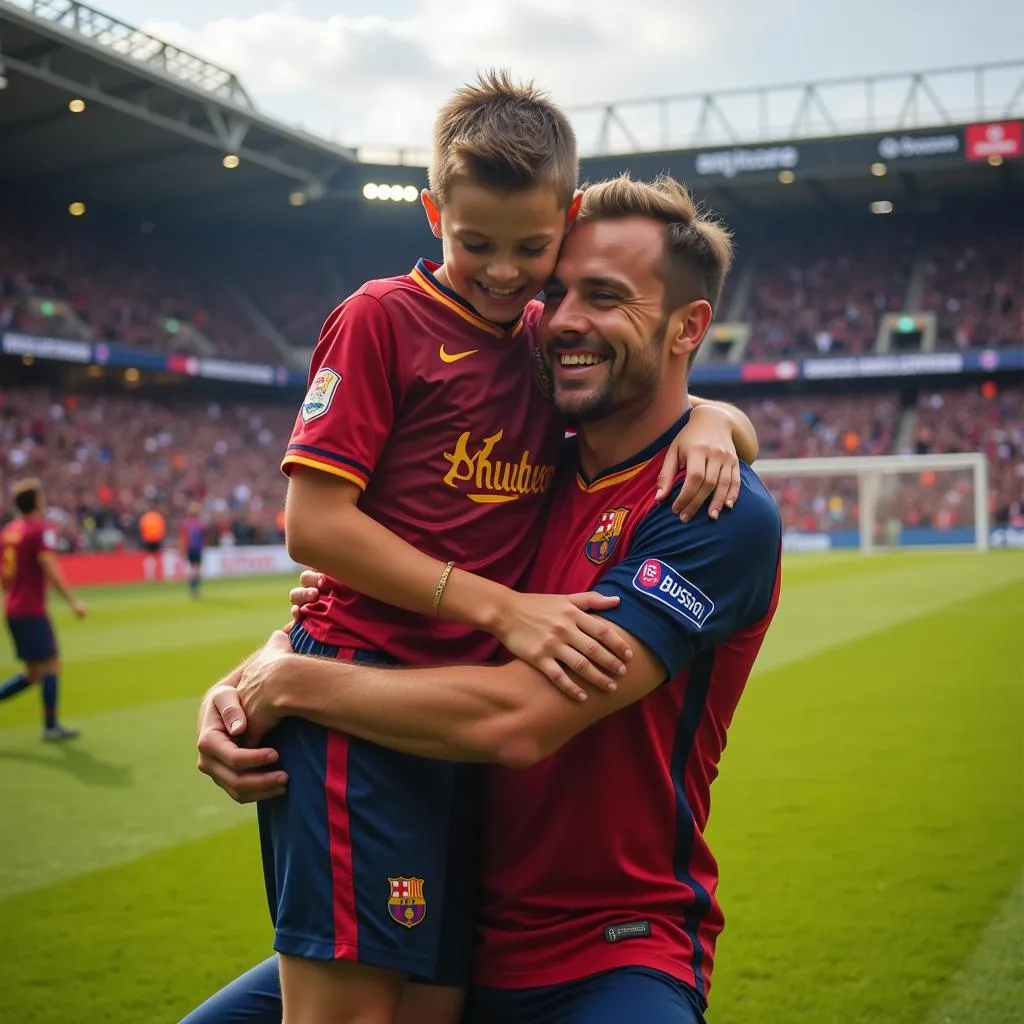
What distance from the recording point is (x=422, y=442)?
2770 millimetres

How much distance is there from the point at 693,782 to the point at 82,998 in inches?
119

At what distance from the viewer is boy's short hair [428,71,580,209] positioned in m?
2.81

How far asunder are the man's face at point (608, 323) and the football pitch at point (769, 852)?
263 cm

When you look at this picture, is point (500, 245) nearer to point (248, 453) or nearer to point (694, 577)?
point (694, 577)

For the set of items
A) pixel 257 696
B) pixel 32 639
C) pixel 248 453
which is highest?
pixel 257 696

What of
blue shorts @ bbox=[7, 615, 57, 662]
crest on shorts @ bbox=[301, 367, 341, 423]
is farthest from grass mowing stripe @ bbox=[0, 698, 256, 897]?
crest on shorts @ bbox=[301, 367, 341, 423]

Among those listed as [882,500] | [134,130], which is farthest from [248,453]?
[882,500]

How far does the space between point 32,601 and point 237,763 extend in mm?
8736

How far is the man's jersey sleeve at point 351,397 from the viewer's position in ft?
8.54

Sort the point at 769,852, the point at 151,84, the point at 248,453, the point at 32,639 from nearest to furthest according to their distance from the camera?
1. the point at 769,852
2. the point at 32,639
3. the point at 151,84
4. the point at 248,453

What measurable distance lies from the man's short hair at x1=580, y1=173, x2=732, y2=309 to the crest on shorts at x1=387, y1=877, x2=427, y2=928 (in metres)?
1.49

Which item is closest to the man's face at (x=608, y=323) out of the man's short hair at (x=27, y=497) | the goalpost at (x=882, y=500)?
the man's short hair at (x=27, y=497)

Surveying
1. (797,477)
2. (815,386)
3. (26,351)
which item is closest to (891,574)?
(797,477)

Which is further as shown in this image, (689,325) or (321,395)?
(689,325)
